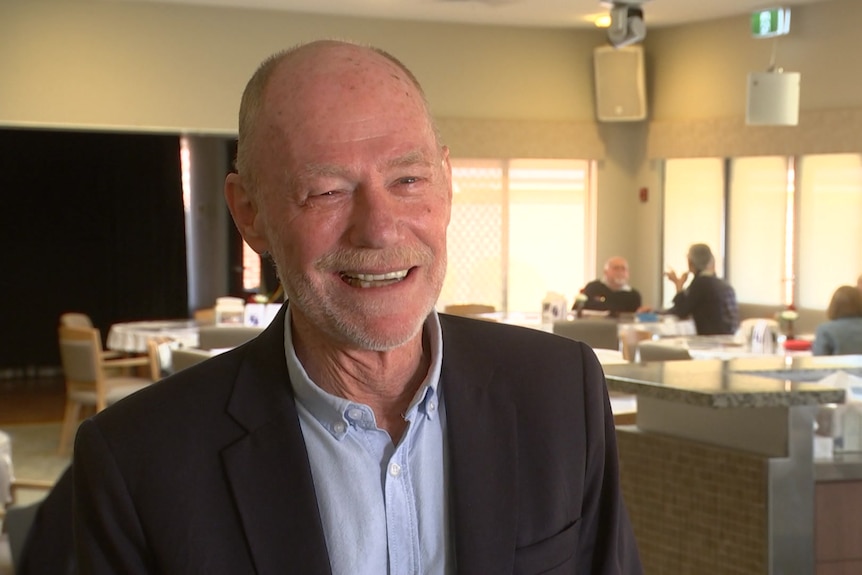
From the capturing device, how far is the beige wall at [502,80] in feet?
35.2

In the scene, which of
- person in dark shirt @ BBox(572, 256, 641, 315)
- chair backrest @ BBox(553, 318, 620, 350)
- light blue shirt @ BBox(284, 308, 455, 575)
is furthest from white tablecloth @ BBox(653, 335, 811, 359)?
light blue shirt @ BBox(284, 308, 455, 575)

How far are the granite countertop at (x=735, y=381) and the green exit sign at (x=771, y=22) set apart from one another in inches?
300

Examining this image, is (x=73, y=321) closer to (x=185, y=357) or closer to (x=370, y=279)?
(x=185, y=357)

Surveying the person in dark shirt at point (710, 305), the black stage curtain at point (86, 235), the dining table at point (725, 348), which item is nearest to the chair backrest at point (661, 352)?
the dining table at point (725, 348)

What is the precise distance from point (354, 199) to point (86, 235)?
1263cm

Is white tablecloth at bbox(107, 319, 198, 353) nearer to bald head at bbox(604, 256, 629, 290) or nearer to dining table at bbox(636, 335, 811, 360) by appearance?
dining table at bbox(636, 335, 811, 360)

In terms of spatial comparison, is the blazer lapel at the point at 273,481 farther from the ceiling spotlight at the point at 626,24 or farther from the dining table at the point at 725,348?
the ceiling spotlight at the point at 626,24

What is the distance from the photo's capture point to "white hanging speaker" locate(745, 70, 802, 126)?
1018cm

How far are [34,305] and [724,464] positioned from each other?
37.0ft

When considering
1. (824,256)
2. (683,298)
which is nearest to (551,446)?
(683,298)

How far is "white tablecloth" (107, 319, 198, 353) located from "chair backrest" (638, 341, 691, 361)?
3.38 meters

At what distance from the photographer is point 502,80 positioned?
12625mm

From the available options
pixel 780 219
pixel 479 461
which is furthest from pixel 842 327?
Result: pixel 479 461

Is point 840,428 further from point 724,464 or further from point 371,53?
point 371,53
